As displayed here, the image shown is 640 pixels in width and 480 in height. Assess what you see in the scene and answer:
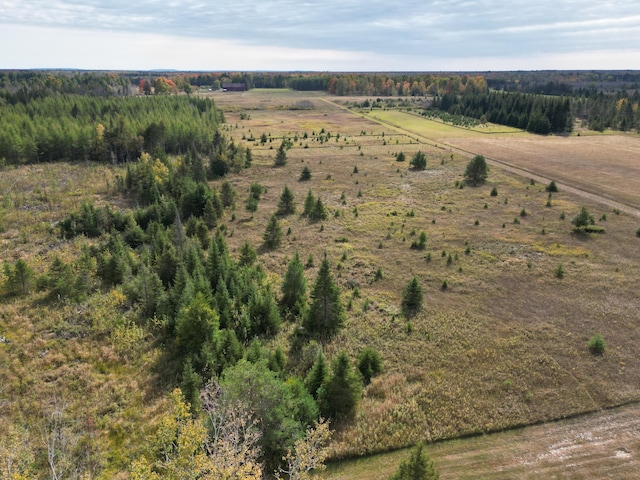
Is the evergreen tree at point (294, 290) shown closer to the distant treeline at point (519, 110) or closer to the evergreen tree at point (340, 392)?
the evergreen tree at point (340, 392)

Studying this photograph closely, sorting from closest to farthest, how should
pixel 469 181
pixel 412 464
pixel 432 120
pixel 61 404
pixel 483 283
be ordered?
pixel 412 464 → pixel 61 404 → pixel 483 283 → pixel 469 181 → pixel 432 120

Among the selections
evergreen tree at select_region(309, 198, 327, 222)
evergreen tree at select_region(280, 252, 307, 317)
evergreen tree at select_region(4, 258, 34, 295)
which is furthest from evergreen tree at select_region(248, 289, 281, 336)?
evergreen tree at select_region(309, 198, 327, 222)

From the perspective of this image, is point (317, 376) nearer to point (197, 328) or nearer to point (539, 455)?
point (197, 328)

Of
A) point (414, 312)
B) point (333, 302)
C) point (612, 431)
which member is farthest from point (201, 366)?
point (612, 431)

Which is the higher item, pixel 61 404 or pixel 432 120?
pixel 432 120

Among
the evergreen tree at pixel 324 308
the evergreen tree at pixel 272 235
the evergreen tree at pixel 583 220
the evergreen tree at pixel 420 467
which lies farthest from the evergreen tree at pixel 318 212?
the evergreen tree at pixel 420 467

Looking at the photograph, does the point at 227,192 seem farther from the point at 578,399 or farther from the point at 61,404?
the point at 578,399

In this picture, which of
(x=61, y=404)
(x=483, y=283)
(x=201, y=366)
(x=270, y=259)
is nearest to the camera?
(x=61, y=404)
